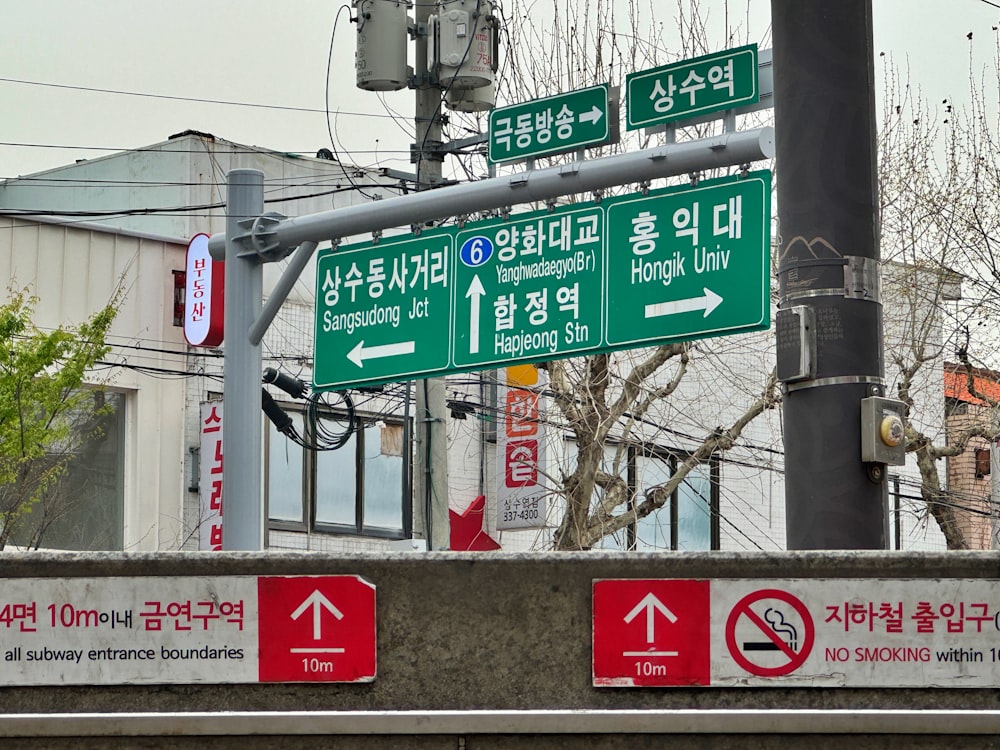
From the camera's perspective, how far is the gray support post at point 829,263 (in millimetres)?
7328

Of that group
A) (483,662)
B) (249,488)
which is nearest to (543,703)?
(483,662)

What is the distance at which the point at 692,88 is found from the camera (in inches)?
466

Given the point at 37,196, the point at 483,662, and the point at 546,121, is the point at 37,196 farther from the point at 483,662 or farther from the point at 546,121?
the point at 483,662

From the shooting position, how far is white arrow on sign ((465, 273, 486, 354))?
44.1ft

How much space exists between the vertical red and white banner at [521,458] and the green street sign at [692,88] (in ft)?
41.4

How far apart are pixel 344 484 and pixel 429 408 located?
8.38 metres

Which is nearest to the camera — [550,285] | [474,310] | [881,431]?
[881,431]

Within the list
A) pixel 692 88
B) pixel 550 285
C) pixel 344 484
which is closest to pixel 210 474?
pixel 344 484

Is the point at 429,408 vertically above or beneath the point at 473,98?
beneath

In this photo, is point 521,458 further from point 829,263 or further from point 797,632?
point 797,632

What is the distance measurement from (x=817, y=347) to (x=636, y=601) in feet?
5.69

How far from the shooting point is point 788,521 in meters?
7.38

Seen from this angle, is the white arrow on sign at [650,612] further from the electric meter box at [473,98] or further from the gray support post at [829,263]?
the electric meter box at [473,98]

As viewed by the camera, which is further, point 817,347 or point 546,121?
point 546,121
